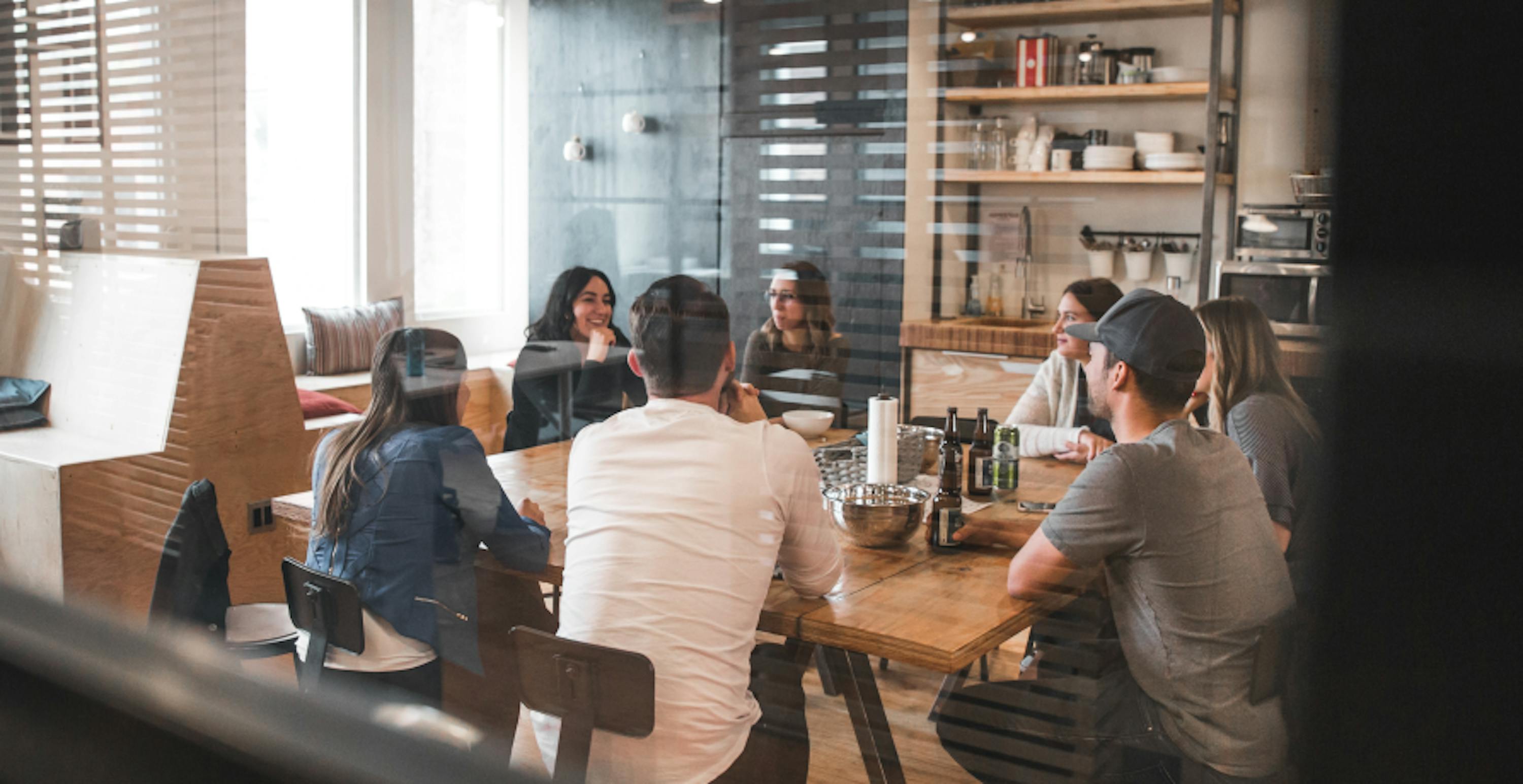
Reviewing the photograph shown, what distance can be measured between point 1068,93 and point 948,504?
420 millimetres

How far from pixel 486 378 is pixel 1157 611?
42cm

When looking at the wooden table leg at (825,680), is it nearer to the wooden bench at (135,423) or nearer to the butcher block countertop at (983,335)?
the butcher block countertop at (983,335)

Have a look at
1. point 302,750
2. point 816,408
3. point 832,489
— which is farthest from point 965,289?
point 302,750

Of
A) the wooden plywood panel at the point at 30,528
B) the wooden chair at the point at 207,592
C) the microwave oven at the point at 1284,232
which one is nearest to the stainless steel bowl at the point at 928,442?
the microwave oven at the point at 1284,232

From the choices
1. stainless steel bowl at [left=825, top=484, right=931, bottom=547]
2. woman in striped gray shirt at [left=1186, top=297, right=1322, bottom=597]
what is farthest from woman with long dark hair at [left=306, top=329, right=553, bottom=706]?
woman in striped gray shirt at [left=1186, top=297, right=1322, bottom=597]

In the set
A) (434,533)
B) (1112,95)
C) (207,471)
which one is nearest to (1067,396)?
(1112,95)

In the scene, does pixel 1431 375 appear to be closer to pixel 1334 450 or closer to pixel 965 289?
pixel 1334 450

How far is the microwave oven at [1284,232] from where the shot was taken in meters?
0.27

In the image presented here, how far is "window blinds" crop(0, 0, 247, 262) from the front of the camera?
0.77 m

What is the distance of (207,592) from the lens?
791 millimetres

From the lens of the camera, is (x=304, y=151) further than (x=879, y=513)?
No

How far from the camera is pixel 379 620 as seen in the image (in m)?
0.71

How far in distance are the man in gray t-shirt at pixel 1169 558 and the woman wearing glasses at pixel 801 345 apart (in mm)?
110

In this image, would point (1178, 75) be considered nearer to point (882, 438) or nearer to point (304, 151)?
point (882, 438)
